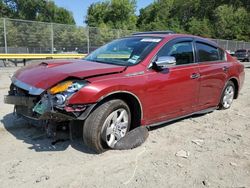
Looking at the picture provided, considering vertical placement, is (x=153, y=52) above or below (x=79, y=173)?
above

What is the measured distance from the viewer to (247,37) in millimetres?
59594

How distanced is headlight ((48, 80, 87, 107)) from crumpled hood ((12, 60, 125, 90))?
0.07 m

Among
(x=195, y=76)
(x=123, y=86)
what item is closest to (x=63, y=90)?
(x=123, y=86)

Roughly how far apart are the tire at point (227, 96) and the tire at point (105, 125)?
3068 mm

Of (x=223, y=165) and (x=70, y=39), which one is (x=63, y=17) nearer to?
(x=70, y=39)

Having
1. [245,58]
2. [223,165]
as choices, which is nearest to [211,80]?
[223,165]

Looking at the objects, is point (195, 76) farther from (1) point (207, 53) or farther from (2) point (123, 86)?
(2) point (123, 86)

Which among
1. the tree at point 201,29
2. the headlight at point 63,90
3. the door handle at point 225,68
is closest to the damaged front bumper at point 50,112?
the headlight at point 63,90

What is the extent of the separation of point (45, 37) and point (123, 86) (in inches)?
622

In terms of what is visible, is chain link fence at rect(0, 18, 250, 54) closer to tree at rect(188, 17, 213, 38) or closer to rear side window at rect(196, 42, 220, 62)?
rear side window at rect(196, 42, 220, 62)

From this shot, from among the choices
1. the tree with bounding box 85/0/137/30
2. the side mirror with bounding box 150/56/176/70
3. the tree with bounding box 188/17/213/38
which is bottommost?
the side mirror with bounding box 150/56/176/70

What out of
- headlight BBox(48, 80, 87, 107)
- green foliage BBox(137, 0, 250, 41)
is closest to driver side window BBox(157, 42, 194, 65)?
headlight BBox(48, 80, 87, 107)

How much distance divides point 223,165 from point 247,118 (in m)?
2.87

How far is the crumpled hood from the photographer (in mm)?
Result: 4523
